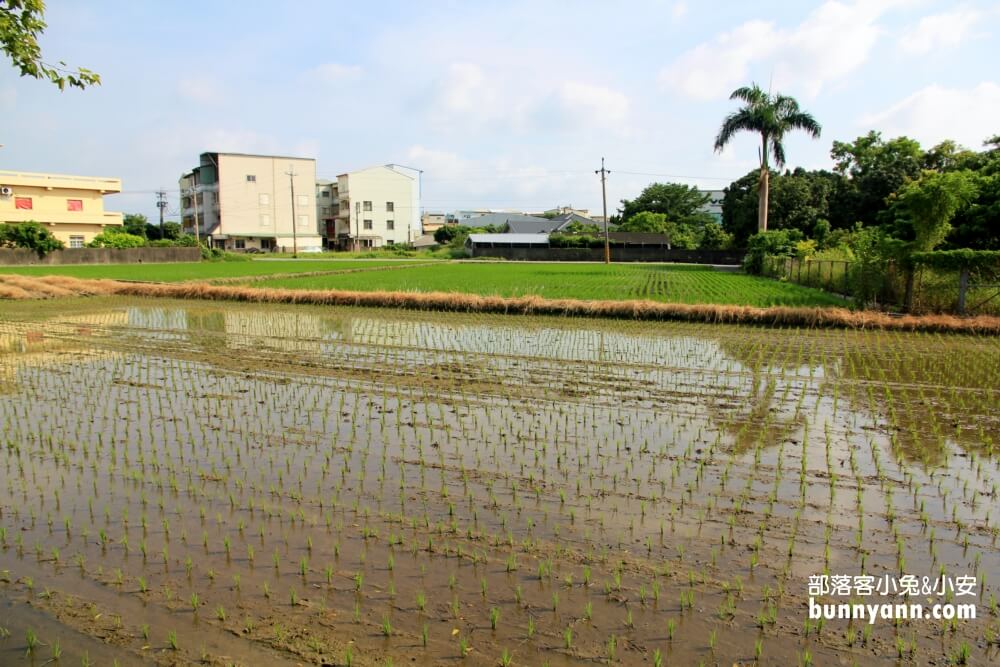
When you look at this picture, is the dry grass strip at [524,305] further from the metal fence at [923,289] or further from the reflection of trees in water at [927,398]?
the reflection of trees in water at [927,398]

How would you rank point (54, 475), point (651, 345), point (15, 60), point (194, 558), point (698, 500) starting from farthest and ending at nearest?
point (651, 345), point (54, 475), point (698, 500), point (194, 558), point (15, 60)

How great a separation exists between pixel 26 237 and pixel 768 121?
4528cm

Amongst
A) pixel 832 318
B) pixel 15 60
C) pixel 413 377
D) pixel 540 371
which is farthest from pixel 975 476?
pixel 832 318

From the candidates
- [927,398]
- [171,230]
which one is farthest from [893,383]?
[171,230]

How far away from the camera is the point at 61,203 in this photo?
52.3 meters

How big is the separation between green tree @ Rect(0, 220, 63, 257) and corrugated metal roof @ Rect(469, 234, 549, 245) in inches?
1354

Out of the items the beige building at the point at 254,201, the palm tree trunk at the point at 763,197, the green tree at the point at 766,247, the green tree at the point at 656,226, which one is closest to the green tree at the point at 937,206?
the green tree at the point at 766,247

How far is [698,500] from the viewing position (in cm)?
556

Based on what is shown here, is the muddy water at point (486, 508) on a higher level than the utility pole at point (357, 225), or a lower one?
lower

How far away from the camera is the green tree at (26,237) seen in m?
40.4

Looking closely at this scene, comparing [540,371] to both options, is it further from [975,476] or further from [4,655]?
[4,655]

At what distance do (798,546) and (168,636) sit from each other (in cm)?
409

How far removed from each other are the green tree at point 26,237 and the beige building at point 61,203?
951cm

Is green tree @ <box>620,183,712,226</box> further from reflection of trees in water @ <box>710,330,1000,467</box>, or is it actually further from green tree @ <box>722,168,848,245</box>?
reflection of trees in water @ <box>710,330,1000,467</box>
